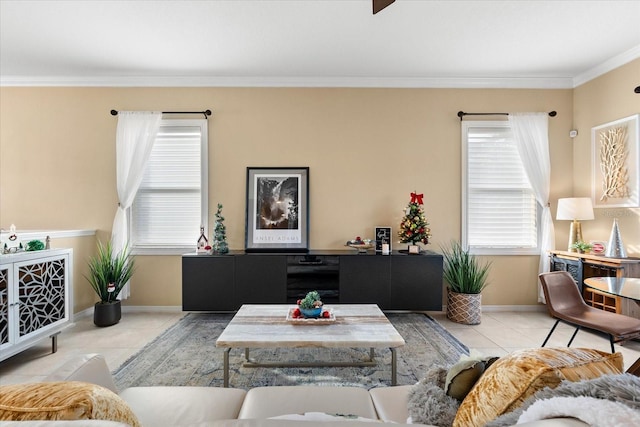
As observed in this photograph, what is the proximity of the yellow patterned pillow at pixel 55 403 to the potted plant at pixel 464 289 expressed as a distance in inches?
140

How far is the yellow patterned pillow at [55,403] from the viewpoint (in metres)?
0.67

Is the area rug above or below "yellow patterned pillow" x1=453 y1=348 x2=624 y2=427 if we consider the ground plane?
below

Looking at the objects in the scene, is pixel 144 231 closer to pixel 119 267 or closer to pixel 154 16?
pixel 119 267

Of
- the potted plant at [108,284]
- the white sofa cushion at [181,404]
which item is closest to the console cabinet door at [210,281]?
the potted plant at [108,284]

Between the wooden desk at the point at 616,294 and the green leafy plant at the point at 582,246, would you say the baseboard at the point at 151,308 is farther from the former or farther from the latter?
the green leafy plant at the point at 582,246

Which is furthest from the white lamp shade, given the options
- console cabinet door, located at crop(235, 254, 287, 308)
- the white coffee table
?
console cabinet door, located at crop(235, 254, 287, 308)

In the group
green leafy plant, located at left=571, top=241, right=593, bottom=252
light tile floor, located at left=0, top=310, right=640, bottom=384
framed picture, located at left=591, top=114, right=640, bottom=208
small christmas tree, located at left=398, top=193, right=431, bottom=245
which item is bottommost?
light tile floor, located at left=0, top=310, right=640, bottom=384

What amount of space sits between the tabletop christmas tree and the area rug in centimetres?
98

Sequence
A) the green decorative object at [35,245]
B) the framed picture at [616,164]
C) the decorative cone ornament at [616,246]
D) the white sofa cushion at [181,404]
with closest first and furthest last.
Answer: the white sofa cushion at [181,404] → the green decorative object at [35,245] → the decorative cone ornament at [616,246] → the framed picture at [616,164]

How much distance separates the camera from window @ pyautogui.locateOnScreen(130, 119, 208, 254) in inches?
158

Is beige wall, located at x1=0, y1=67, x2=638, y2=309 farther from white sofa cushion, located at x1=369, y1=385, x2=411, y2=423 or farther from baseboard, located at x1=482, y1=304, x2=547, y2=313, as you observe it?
white sofa cushion, located at x1=369, y1=385, x2=411, y2=423

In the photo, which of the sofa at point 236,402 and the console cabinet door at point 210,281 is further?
the console cabinet door at point 210,281

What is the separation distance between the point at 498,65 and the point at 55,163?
17.8ft

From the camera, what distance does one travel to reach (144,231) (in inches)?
158
